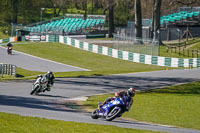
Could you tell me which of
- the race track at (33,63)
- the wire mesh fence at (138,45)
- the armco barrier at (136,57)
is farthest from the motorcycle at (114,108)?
the wire mesh fence at (138,45)

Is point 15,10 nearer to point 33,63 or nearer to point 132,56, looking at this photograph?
point 33,63

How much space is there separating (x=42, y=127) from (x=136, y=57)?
1433 inches

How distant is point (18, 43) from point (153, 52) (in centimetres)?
2240

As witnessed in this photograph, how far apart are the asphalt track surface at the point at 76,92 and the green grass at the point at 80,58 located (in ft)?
21.7

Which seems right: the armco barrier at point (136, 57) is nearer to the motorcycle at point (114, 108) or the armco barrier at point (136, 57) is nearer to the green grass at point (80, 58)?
the green grass at point (80, 58)

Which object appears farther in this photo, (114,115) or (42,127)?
(114,115)

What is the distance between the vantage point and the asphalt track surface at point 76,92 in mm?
17291

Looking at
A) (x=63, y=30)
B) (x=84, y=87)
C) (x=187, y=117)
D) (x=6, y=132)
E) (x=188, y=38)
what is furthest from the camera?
(x=63, y=30)

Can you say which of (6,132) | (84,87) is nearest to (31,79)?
(84,87)

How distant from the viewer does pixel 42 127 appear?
13141 millimetres

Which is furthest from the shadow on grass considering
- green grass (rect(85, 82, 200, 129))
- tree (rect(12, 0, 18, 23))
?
tree (rect(12, 0, 18, 23))

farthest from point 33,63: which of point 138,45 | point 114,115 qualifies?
point 114,115

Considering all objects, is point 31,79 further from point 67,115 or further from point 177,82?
point 67,115

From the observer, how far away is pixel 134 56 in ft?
162
